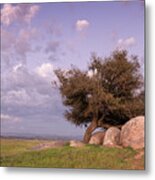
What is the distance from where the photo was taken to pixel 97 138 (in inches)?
68.2

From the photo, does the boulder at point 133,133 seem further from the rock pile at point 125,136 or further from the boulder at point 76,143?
the boulder at point 76,143

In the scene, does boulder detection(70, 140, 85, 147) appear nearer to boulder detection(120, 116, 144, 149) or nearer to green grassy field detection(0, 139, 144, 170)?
green grassy field detection(0, 139, 144, 170)

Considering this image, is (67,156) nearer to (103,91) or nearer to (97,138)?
(97,138)

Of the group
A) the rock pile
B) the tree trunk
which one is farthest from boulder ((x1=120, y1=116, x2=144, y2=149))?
the tree trunk

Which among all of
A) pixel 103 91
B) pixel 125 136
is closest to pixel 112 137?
pixel 125 136

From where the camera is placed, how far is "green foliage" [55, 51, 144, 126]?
1713 millimetres

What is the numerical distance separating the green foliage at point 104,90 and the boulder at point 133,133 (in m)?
0.02

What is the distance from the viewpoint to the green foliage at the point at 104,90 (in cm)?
171

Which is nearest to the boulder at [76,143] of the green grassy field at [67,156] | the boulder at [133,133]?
the green grassy field at [67,156]

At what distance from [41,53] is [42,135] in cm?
31

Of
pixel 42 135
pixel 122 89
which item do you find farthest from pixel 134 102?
pixel 42 135

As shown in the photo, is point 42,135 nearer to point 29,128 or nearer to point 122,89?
point 29,128

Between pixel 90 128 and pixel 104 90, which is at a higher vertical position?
pixel 104 90

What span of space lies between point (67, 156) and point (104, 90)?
0.93ft
